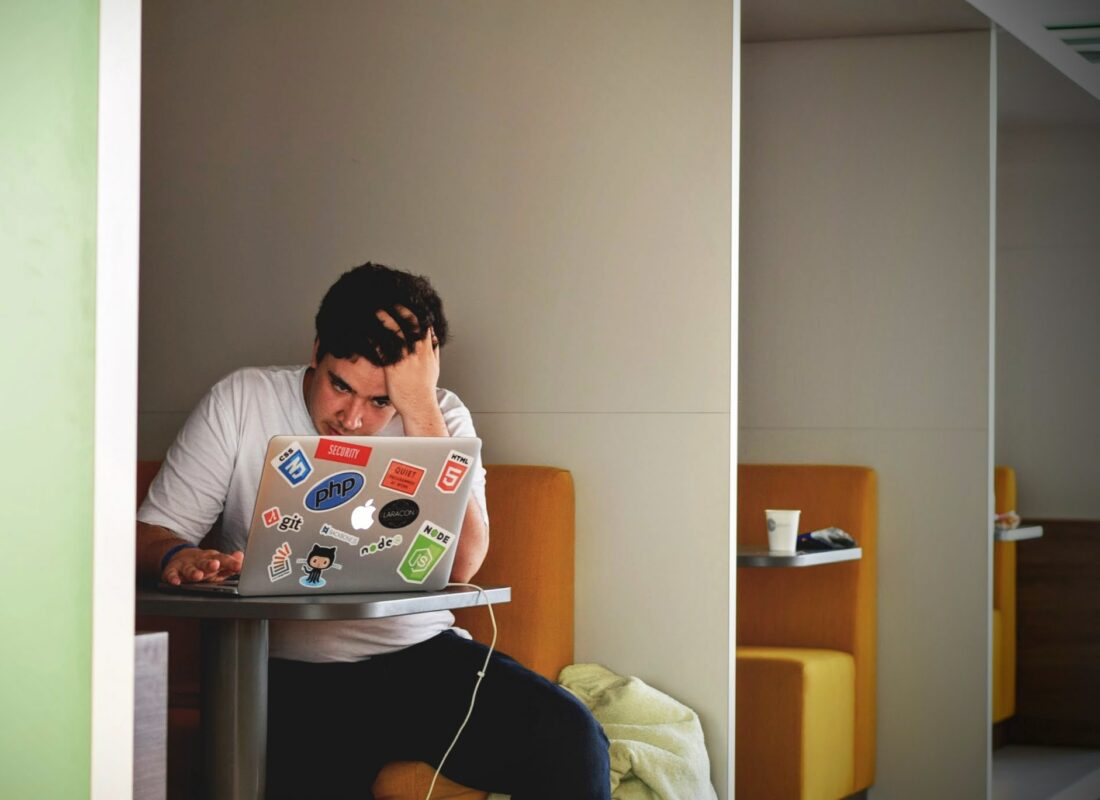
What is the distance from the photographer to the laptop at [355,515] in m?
2.07

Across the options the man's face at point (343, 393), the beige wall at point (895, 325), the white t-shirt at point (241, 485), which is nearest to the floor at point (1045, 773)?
the beige wall at point (895, 325)

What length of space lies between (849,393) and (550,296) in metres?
1.35

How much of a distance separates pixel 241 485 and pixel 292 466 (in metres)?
0.64

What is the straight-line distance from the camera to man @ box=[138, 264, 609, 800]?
2.52m

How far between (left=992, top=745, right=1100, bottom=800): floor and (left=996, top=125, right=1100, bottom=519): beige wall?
106 centimetres

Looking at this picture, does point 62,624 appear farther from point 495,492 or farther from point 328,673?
point 495,492

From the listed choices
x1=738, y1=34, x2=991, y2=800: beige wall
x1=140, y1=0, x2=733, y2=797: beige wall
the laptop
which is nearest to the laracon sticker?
the laptop

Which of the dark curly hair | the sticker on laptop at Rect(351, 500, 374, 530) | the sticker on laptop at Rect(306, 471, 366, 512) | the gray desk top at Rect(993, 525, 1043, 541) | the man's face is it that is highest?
the dark curly hair

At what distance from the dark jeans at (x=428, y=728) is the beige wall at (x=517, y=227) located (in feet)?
2.24

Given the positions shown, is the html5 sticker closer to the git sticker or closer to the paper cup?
the git sticker

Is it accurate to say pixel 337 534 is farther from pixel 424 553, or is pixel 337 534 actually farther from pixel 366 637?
pixel 366 637

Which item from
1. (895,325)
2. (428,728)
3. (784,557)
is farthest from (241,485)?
(895,325)

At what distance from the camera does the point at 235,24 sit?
3537mm

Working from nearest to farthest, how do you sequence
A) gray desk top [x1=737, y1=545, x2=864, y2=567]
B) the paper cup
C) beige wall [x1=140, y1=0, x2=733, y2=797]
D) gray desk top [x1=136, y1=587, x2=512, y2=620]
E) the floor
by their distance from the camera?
gray desk top [x1=136, y1=587, x2=512, y2=620], beige wall [x1=140, y1=0, x2=733, y2=797], gray desk top [x1=737, y1=545, x2=864, y2=567], the paper cup, the floor
